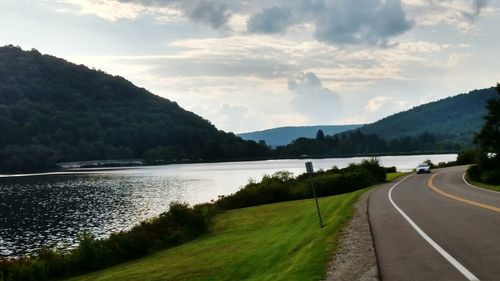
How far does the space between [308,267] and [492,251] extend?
4328 millimetres

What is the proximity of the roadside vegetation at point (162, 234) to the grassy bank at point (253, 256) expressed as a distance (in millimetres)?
726

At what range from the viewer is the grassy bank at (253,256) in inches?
553

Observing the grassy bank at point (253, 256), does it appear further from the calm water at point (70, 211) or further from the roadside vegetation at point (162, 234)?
the calm water at point (70, 211)

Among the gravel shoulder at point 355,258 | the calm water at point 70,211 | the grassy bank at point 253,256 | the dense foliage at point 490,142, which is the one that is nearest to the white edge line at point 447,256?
the gravel shoulder at point 355,258

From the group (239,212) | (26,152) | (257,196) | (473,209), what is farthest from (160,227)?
(26,152)

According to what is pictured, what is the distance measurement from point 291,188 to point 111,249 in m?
Result: 25.0

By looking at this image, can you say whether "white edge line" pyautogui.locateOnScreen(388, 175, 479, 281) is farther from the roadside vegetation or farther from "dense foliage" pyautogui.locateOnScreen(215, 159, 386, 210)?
"dense foliage" pyautogui.locateOnScreen(215, 159, 386, 210)

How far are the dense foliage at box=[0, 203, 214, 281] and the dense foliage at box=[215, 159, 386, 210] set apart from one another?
38.6ft

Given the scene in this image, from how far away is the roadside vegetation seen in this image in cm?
2666

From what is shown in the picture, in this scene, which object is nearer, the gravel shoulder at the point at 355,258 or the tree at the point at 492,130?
the gravel shoulder at the point at 355,258

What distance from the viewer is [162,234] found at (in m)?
33.4

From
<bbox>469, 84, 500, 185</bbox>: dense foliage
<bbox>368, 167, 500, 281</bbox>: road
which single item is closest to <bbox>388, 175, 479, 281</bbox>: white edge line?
<bbox>368, 167, 500, 281</bbox>: road

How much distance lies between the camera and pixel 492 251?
11898mm

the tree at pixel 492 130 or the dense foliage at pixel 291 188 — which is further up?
the tree at pixel 492 130
